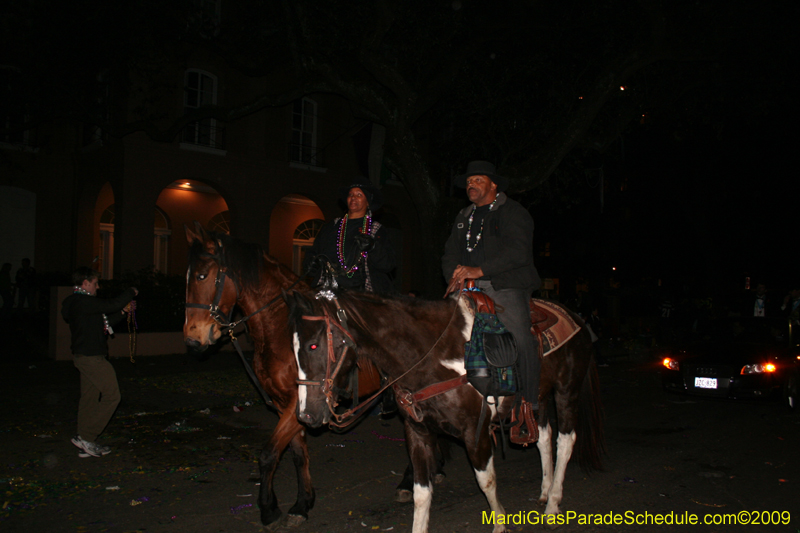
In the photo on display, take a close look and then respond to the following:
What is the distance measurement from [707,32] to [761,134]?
594 inches

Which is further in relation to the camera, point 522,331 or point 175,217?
point 175,217

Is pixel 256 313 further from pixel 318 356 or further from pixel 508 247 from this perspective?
pixel 508 247

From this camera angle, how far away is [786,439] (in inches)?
291

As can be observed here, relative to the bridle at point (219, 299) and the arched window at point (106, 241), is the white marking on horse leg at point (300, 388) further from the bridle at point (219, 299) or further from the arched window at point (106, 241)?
the arched window at point (106, 241)

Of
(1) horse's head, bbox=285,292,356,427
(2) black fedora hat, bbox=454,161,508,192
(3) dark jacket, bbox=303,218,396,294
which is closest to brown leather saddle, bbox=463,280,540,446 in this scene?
(2) black fedora hat, bbox=454,161,508,192

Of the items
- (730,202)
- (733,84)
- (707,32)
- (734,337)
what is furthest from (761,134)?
(734,337)

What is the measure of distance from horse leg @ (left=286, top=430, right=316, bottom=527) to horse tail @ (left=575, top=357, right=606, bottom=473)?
9.01 feet

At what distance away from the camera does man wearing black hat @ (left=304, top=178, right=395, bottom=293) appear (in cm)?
548

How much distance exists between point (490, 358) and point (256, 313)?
2.17 meters

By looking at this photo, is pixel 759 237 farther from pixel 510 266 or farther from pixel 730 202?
pixel 510 266

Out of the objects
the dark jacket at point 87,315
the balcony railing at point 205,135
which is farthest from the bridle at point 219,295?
the balcony railing at point 205,135

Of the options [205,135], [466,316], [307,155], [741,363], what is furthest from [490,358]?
[307,155]

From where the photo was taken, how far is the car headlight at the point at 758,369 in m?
8.93

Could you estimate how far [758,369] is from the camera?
29.3 ft
